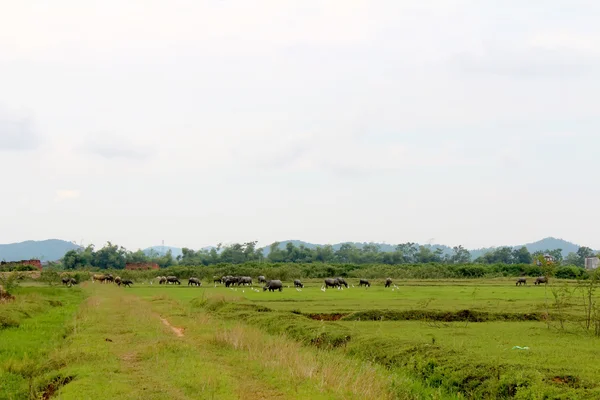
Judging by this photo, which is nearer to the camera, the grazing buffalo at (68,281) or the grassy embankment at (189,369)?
Answer: the grassy embankment at (189,369)

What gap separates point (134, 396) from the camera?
10.7 metres

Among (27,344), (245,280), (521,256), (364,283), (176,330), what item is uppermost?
(521,256)

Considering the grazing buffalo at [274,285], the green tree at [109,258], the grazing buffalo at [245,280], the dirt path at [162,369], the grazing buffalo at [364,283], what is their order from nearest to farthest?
the dirt path at [162,369] → the grazing buffalo at [274,285] → the grazing buffalo at [364,283] → the grazing buffalo at [245,280] → the green tree at [109,258]

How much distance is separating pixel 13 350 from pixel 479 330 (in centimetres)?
1573

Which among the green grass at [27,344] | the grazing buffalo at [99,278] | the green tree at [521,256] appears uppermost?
the green tree at [521,256]

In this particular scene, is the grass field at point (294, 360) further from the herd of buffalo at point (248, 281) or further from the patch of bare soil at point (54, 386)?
the herd of buffalo at point (248, 281)

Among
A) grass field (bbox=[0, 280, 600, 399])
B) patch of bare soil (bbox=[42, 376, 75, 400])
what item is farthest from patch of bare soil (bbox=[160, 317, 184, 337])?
patch of bare soil (bbox=[42, 376, 75, 400])

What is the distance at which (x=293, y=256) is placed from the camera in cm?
15062

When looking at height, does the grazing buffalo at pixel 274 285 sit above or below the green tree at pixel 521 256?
below

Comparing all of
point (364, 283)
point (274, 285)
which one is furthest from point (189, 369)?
point (364, 283)

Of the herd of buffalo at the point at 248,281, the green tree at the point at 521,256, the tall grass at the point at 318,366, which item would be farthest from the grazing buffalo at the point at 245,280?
the green tree at the point at 521,256

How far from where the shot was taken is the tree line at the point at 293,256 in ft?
456

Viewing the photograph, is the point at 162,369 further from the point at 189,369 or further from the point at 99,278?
the point at 99,278

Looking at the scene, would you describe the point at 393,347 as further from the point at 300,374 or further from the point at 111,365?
the point at 111,365
